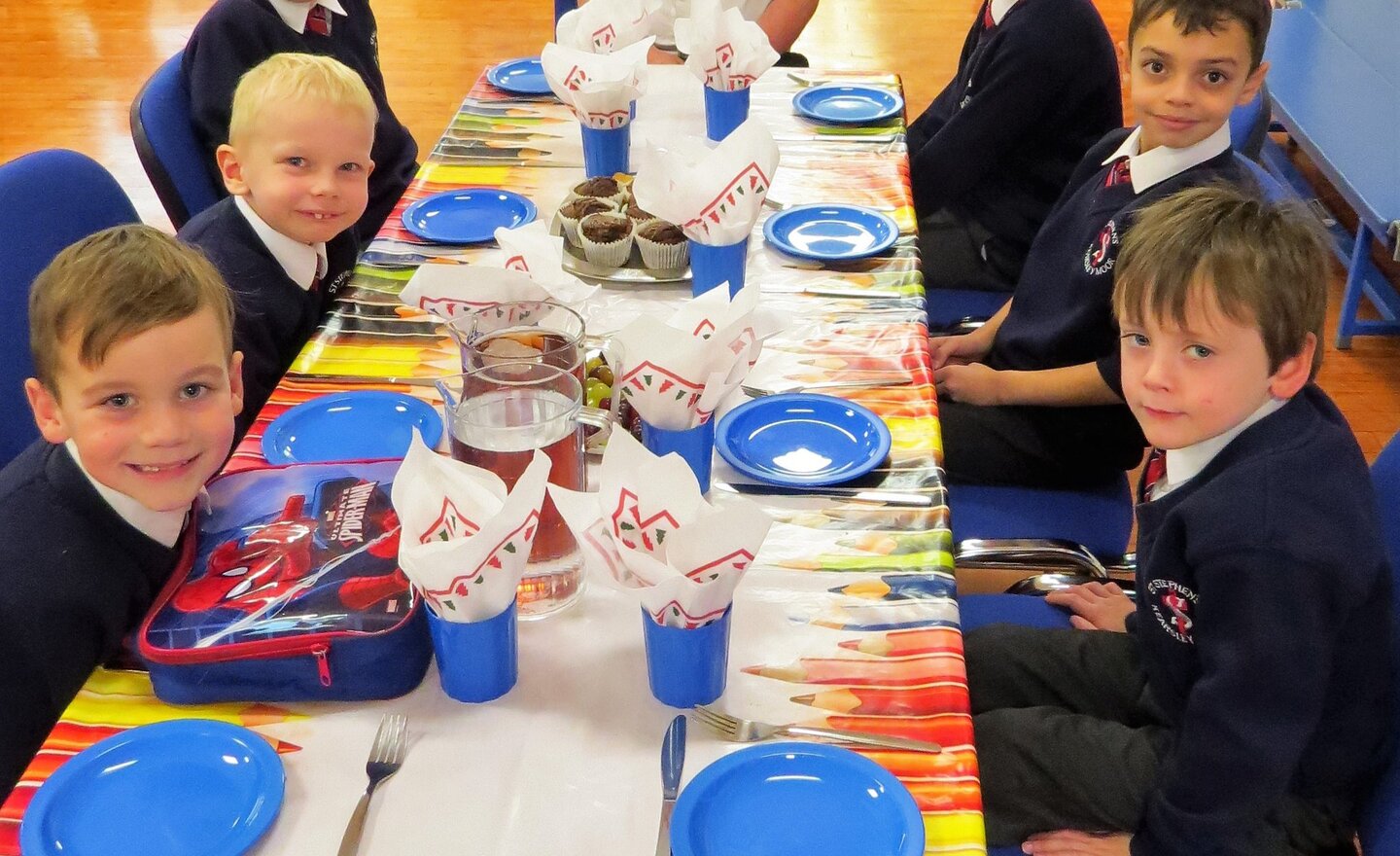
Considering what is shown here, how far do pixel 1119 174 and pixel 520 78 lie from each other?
47.5 inches

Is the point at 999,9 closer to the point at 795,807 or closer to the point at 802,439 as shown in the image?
the point at 802,439

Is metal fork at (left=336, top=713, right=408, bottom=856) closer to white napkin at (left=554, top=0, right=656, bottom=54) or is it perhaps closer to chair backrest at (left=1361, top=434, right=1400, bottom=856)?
chair backrest at (left=1361, top=434, right=1400, bottom=856)

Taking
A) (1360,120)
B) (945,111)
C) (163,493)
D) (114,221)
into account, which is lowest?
(1360,120)

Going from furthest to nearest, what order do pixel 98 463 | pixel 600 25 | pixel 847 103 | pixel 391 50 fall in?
pixel 391 50, pixel 847 103, pixel 600 25, pixel 98 463

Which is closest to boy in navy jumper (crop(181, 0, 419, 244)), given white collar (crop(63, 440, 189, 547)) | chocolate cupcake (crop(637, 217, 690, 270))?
chocolate cupcake (crop(637, 217, 690, 270))

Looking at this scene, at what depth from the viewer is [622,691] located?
1.07 metres

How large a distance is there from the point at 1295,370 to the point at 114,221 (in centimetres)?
162

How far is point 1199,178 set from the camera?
1.79m

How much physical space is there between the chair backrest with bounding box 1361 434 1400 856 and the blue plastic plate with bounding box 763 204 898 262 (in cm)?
75

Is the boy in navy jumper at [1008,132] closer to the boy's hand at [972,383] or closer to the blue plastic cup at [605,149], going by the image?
the boy's hand at [972,383]

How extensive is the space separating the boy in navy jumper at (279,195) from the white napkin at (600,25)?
0.51 metres

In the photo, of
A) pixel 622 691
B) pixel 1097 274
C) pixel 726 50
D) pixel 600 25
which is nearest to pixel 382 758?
pixel 622 691

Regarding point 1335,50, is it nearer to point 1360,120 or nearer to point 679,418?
point 1360,120

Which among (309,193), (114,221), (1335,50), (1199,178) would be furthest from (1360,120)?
(114,221)
